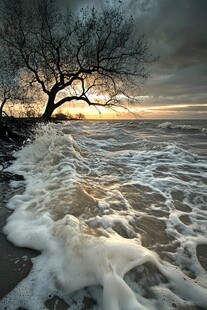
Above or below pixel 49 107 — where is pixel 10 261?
below

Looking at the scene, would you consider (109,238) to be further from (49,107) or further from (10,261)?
(49,107)

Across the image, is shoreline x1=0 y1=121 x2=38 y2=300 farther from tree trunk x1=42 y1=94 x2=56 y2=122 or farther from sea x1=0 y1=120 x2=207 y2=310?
tree trunk x1=42 y1=94 x2=56 y2=122

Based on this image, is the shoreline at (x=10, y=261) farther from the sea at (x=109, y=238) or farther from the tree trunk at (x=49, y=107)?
the tree trunk at (x=49, y=107)

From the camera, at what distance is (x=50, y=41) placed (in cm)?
1578

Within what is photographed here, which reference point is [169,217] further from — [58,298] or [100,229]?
[58,298]

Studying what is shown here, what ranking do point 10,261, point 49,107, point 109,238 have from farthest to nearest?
point 49,107 < point 109,238 < point 10,261

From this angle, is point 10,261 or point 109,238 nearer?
point 10,261

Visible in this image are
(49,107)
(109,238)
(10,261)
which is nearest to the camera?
(10,261)

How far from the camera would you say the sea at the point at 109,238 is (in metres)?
1.70

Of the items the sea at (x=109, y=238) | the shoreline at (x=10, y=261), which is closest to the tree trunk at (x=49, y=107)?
the sea at (x=109, y=238)

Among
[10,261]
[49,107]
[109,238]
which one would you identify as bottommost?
[109,238]

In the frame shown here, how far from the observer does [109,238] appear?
2.33 m

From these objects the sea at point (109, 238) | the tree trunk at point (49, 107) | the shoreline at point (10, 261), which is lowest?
the sea at point (109, 238)

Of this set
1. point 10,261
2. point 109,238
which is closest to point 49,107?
point 109,238
